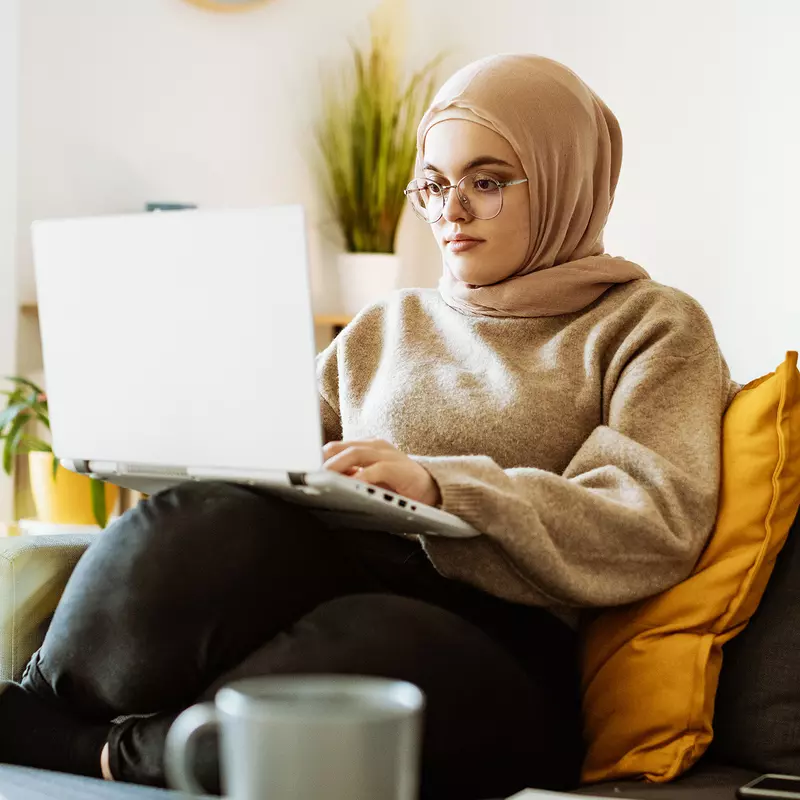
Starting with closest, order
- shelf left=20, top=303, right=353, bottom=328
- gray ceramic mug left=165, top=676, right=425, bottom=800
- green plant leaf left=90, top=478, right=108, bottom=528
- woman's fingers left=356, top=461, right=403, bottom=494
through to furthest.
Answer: gray ceramic mug left=165, top=676, right=425, bottom=800 → woman's fingers left=356, top=461, right=403, bottom=494 → green plant leaf left=90, top=478, right=108, bottom=528 → shelf left=20, top=303, right=353, bottom=328

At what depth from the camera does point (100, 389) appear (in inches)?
39.6

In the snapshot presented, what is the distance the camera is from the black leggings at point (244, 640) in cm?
88

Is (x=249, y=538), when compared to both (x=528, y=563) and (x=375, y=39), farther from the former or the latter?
(x=375, y=39)

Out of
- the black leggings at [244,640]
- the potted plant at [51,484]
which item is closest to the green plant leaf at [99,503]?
the potted plant at [51,484]

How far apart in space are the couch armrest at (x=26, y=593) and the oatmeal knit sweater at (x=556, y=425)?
40cm

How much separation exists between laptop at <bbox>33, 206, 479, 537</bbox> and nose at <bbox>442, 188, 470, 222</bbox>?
0.50m

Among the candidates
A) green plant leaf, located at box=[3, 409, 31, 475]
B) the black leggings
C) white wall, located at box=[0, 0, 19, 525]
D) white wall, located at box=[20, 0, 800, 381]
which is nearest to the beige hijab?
the black leggings

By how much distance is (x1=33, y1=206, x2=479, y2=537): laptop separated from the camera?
0.85 m

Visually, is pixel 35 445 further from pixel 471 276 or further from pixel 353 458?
pixel 353 458

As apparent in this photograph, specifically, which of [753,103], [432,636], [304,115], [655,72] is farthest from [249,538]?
[304,115]

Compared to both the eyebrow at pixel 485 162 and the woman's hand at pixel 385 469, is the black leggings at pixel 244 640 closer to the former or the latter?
the woman's hand at pixel 385 469

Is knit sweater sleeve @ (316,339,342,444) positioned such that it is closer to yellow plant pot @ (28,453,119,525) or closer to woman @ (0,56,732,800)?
woman @ (0,56,732,800)

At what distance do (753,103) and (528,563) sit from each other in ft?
4.87

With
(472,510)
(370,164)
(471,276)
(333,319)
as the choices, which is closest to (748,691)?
(472,510)
